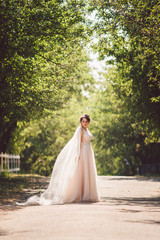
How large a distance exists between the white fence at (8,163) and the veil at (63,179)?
14.6m

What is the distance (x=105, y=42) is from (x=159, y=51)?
382 centimetres

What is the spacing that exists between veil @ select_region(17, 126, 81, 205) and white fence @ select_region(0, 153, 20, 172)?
1463 centimetres

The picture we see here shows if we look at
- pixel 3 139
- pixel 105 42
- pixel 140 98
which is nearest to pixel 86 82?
pixel 3 139

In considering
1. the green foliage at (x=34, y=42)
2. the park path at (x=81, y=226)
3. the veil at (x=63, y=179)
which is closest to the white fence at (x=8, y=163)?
the green foliage at (x=34, y=42)

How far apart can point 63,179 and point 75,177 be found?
14.1 inches

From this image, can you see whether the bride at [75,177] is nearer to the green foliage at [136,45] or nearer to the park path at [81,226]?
the park path at [81,226]

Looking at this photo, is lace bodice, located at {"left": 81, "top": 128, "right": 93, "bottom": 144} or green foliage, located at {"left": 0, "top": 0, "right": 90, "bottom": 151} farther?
green foliage, located at {"left": 0, "top": 0, "right": 90, "bottom": 151}

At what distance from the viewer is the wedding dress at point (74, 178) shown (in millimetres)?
10633

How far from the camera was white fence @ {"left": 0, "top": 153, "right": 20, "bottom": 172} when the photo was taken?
2613 centimetres

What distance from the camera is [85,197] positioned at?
10.8 meters

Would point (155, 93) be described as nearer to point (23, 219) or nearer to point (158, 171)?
point (23, 219)

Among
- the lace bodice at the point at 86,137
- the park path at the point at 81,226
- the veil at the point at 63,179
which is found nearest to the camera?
the park path at the point at 81,226

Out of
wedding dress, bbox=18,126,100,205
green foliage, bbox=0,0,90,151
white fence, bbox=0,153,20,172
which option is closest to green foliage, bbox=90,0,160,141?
green foliage, bbox=0,0,90,151

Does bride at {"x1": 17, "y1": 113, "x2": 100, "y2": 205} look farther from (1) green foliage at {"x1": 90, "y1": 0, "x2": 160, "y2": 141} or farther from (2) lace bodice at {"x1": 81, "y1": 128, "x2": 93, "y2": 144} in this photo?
(1) green foliage at {"x1": 90, "y1": 0, "x2": 160, "y2": 141}
